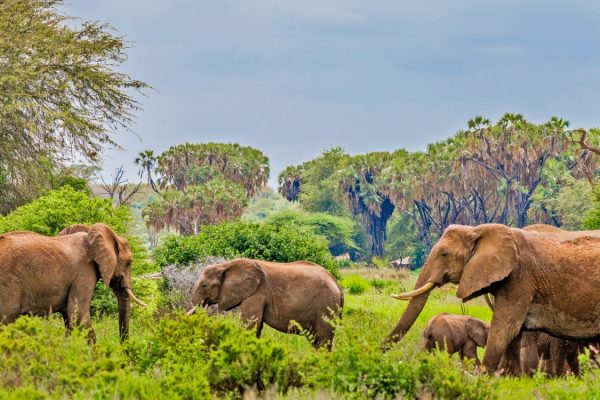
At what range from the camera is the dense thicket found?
72.3 metres

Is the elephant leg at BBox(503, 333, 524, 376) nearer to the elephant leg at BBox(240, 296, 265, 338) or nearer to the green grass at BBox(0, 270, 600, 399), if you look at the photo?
the green grass at BBox(0, 270, 600, 399)

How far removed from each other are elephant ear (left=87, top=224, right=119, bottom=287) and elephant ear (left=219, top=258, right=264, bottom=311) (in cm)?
152

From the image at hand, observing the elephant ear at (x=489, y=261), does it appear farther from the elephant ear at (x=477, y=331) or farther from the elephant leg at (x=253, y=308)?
the elephant ear at (x=477, y=331)

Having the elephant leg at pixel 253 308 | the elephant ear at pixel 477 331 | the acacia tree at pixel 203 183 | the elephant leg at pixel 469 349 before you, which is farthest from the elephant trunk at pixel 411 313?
the acacia tree at pixel 203 183

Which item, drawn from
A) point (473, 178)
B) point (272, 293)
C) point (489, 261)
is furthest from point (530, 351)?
point (473, 178)

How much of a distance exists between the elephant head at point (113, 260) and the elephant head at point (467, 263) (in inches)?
151

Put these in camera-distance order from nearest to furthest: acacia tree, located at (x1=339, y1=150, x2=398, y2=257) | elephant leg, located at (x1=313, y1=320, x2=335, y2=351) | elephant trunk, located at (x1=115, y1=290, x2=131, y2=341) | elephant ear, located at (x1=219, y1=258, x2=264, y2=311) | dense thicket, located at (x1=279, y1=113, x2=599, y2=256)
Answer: elephant ear, located at (x1=219, y1=258, x2=264, y2=311)
elephant leg, located at (x1=313, y1=320, x2=335, y2=351)
elephant trunk, located at (x1=115, y1=290, x2=131, y2=341)
dense thicket, located at (x1=279, y1=113, x2=599, y2=256)
acacia tree, located at (x1=339, y1=150, x2=398, y2=257)

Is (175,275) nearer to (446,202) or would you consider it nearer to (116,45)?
(116,45)

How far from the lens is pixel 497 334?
1155 centimetres

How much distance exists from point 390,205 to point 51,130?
55211 mm

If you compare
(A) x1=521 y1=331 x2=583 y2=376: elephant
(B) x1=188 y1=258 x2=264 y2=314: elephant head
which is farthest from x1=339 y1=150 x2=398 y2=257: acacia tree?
(B) x1=188 y1=258 x2=264 y2=314: elephant head

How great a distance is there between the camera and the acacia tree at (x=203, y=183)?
77.3 meters

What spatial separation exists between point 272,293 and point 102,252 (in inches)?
92.8

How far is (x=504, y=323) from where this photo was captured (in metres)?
11.6
